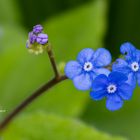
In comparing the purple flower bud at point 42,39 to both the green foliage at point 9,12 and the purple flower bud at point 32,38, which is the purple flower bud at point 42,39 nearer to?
the purple flower bud at point 32,38

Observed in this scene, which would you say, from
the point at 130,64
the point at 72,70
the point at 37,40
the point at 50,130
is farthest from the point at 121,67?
the point at 50,130

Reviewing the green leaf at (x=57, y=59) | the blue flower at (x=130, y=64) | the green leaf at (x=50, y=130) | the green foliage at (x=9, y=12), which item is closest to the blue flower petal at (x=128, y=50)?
the blue flower at (x=130, y=64)

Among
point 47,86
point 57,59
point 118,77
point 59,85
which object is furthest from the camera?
point 57,59

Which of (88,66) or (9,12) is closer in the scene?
(88,66)

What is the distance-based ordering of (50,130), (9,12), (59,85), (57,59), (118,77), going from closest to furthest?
(118,77) → (50,130) → (59,85) → (57,59) → (9,12)

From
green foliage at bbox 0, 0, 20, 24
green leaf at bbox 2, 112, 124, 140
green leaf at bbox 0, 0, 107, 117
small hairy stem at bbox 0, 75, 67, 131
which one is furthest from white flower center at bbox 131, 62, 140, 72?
green foliage at bbox 0, 0, 20, 24

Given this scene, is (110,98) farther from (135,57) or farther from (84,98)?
(84,98)

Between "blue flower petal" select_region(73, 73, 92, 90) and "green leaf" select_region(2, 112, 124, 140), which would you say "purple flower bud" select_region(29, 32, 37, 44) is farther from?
"green leaf" select_region(2, 112, 124, 140)

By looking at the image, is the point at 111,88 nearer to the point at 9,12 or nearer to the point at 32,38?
the point at 32,38
